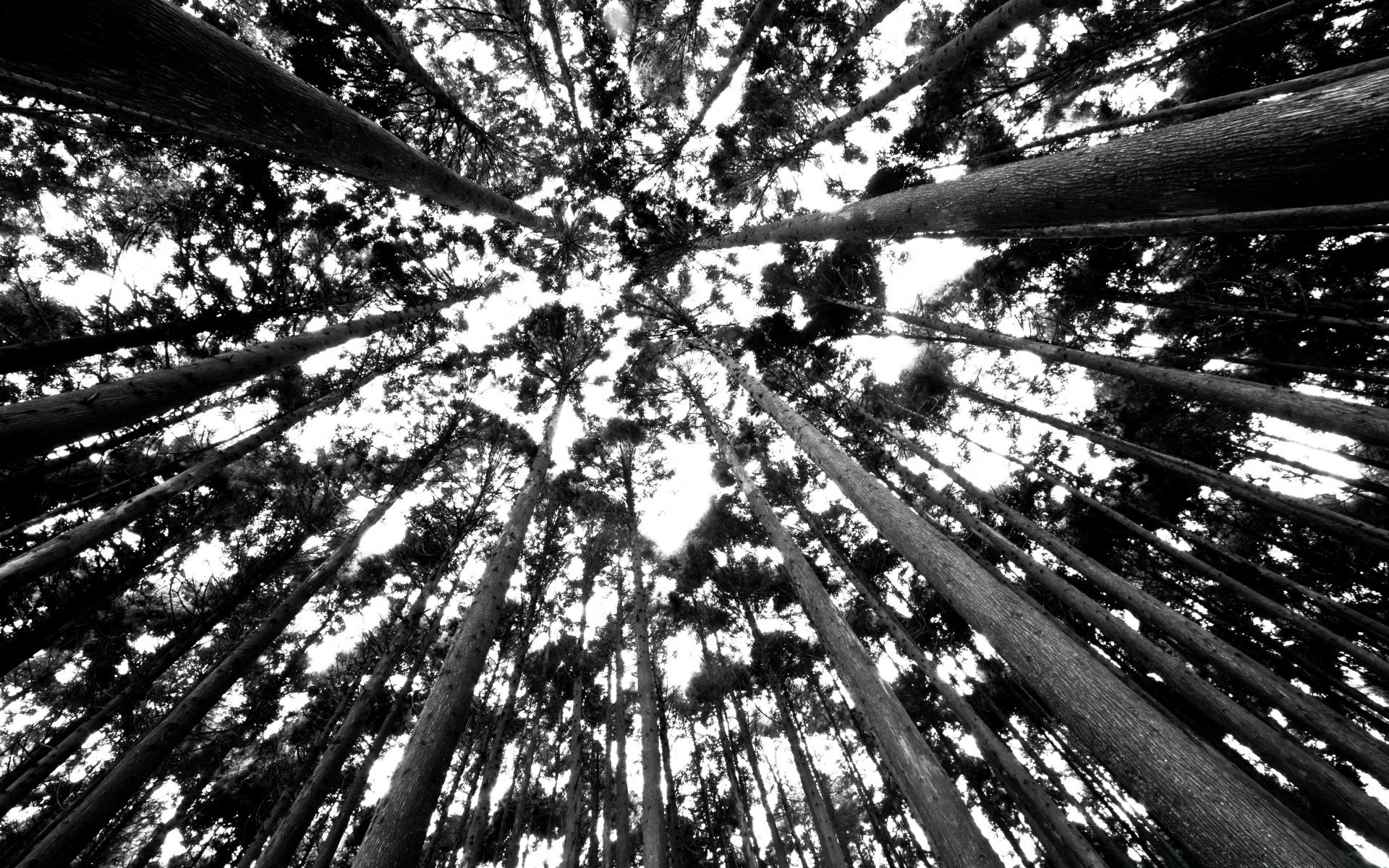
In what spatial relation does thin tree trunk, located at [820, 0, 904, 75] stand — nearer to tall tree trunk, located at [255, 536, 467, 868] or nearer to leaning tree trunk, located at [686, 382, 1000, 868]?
leaning tree trunk, located at [686, 382, 1000, 868]

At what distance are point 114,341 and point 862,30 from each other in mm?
12630

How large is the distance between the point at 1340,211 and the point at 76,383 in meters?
13.3

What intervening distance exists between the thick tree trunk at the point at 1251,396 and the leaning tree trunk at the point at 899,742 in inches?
206

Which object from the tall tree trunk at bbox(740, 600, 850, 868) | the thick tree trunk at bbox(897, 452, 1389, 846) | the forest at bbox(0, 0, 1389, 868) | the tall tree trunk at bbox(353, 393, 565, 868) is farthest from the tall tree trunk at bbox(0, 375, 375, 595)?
the thick tree trunk at bbox(897, 452, 1389, 846)

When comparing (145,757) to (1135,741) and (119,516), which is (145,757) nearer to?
(119,516)

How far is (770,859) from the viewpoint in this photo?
55.0 ft

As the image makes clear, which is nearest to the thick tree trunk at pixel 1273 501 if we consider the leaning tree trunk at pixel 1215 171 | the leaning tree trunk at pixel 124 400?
the leaning tree trunk at pixel 1215 171

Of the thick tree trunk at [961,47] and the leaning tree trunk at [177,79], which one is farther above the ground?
the thick tree trunk at [961,47]

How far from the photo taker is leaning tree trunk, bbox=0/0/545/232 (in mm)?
1896

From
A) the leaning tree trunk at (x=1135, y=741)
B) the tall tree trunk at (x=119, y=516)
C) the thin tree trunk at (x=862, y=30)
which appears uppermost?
the thin tree trunk at (x=862, y=30)

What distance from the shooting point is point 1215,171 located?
2164mm

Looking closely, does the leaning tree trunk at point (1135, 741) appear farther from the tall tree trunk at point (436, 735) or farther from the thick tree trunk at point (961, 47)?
the thick tree trunk at point (961, 47)

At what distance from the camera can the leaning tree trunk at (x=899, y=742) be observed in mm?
3764

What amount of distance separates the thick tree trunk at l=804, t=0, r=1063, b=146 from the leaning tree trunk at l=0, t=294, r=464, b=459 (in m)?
10.3
